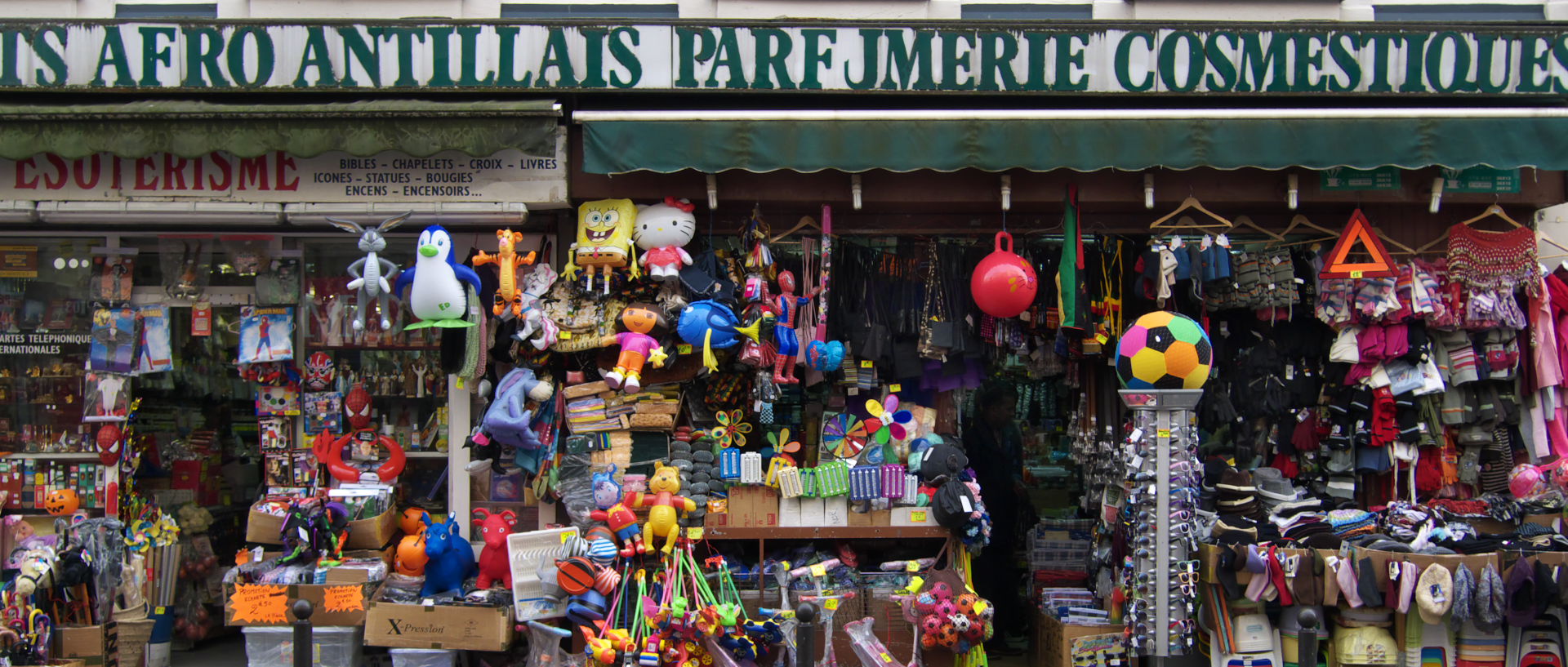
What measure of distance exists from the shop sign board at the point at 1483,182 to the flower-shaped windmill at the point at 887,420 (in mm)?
4345

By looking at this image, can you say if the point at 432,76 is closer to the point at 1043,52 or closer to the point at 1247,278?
the point at 1043,52

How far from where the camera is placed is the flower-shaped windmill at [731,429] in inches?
320

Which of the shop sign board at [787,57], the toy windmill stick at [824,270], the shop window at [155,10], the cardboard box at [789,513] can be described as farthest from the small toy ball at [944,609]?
the shop window at [155,10]

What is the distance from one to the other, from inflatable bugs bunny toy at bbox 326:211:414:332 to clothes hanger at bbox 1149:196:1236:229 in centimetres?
548

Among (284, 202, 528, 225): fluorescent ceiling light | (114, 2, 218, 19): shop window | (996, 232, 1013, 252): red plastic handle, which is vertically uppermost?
(114, 2, 218, 19): shop window

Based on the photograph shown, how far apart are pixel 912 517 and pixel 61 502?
20.4 feet

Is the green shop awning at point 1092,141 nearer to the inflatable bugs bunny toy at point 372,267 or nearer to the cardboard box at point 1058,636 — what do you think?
the inflatable bugs bunny toy at point 372,267

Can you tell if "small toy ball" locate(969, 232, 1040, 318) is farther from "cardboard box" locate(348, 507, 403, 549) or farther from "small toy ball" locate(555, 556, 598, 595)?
"cardboard box" locate(348, 507, 403, 549)

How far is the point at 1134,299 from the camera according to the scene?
8.61 m

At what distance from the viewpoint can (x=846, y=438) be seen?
26.8ft

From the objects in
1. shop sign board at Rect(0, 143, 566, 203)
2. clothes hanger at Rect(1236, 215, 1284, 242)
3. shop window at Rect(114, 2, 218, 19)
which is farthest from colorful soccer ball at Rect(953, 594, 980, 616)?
shop window at Rect(114, 2, 218, 19)

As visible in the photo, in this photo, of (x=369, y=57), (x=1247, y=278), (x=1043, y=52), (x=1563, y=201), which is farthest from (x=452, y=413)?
(x=1563, y=201)

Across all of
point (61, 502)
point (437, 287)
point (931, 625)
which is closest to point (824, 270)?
point (931, 625)

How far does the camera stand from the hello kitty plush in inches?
309
